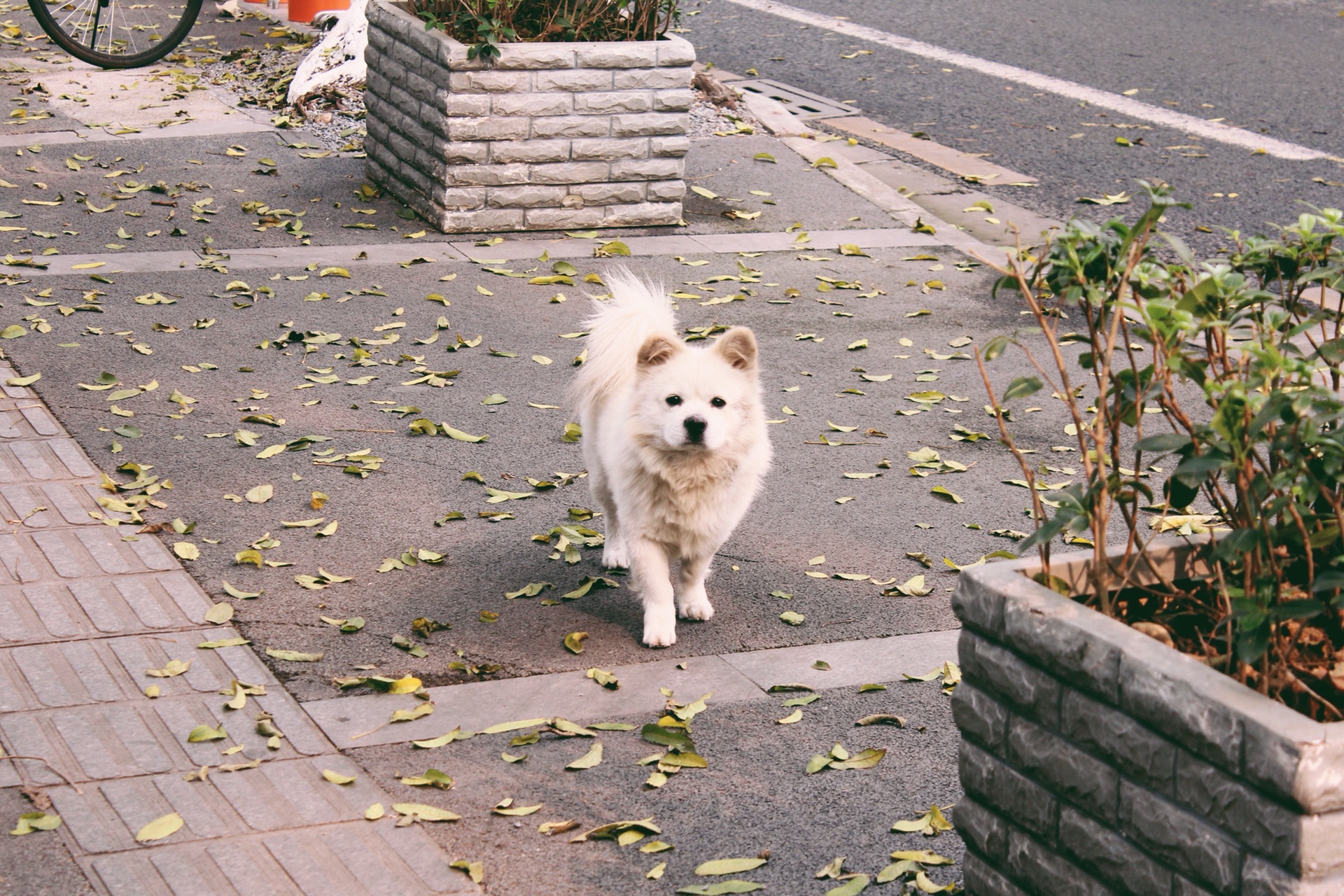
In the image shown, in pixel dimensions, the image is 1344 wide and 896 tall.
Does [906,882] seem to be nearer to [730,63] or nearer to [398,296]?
[398,296]

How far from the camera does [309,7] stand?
12.8 metres

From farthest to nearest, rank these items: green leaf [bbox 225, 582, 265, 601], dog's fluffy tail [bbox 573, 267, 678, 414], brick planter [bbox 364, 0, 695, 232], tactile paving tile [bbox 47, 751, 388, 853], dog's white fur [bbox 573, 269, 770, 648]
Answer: brick planter [bbox 364, 0, 695, 232]
dog's fluffy tail [bbox 573, 267, 678, 414]
green leaf [bbox 225, 582, 265, 601]
dog's white fur [bbox 573, 269, 770, 648]
tactile paving tile [bbox 47, 751, 388, 853]

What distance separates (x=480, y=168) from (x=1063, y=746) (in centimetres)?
606

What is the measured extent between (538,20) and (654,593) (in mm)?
4966

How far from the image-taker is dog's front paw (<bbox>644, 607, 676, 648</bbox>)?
4285mm

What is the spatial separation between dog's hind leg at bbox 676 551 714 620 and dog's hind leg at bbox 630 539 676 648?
5.8 inches

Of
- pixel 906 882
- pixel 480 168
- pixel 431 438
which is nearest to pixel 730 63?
pixel 480 168

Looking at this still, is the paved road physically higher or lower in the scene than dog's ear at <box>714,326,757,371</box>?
higher

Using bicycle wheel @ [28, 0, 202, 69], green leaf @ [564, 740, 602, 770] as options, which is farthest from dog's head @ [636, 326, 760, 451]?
bicycle wheel @ [28, 0, 202, 69]

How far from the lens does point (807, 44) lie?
13.4 metres

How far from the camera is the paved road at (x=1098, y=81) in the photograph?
940cm

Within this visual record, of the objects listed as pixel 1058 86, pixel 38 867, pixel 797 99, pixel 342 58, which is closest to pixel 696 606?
pixel 38 867

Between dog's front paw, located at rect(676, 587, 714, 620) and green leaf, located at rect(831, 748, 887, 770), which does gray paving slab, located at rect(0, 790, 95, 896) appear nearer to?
green leaf, located at rect(831, 748, 887, 770)

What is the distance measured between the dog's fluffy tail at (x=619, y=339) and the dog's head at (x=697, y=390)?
0.14 m
